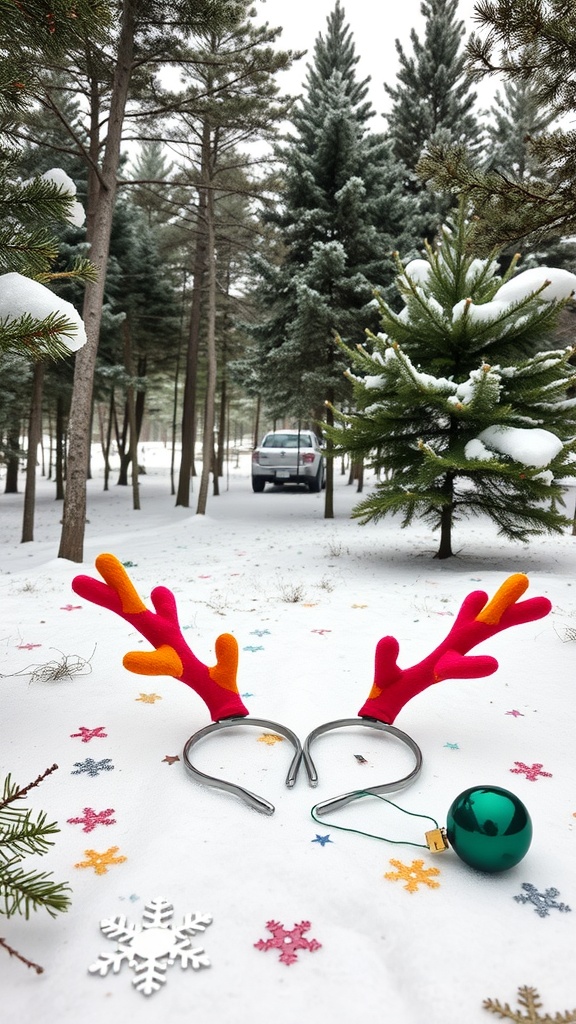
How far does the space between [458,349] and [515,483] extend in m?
1.78

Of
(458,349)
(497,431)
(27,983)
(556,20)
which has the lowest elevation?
(27,983)

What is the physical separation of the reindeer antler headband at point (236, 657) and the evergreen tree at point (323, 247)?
9.16 m

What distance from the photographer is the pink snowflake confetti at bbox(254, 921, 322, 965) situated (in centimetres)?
149

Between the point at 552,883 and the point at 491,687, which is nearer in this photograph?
the point at 552,883

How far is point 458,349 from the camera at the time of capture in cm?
666

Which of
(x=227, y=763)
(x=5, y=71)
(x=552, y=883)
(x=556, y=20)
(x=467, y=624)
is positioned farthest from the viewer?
(x=556, y=20)

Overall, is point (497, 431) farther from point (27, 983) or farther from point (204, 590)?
point (27, 983)

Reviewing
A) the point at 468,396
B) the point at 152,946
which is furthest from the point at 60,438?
the point at 152,946

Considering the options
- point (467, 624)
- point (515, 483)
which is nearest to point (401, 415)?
point (515, 483)

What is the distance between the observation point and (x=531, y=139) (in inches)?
147

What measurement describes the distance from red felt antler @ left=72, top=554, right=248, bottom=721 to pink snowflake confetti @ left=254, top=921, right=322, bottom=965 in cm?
114

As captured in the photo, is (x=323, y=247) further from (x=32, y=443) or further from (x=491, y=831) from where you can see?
(x=491, y=831)

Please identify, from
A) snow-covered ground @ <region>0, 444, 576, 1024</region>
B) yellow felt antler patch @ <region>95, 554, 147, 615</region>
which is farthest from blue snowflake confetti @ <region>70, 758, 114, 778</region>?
yellow felt antler patch @ <region>95, 554, 147, 615</region>

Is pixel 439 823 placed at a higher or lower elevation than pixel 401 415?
lower
